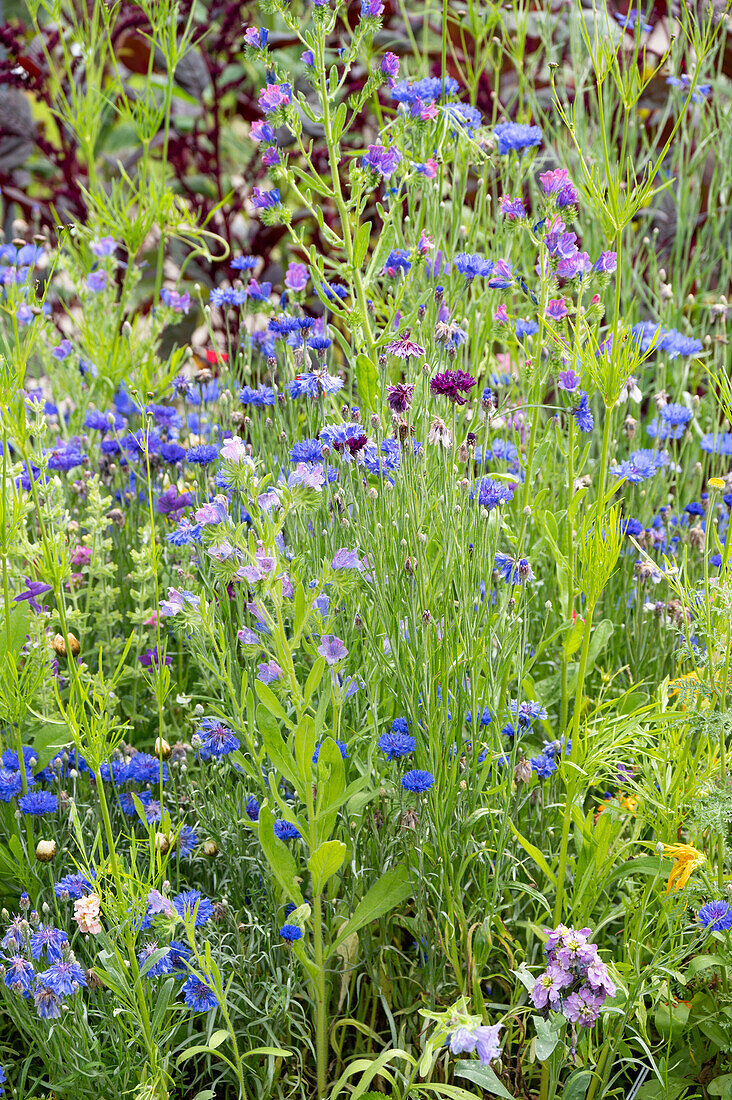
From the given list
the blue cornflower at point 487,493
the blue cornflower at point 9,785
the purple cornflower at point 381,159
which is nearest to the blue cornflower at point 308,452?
the blue cornflower at point 487,493

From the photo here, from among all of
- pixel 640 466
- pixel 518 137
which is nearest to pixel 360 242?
pixel 518 137

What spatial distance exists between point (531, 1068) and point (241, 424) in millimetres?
1196

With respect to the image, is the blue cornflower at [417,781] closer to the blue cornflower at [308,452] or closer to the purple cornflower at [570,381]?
the blue cornflower at [308,452]

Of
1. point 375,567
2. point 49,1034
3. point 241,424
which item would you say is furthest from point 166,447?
point 49,1034

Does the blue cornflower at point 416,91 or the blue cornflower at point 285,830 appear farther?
the blue cornflower at point 416,91

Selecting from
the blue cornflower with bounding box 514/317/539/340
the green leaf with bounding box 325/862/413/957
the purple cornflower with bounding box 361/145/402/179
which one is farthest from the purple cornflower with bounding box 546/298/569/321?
the green leaf with bounding box 325/862/413/957

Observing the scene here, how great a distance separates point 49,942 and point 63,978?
0.06 m

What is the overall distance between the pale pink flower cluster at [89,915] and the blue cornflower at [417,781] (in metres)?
0.41

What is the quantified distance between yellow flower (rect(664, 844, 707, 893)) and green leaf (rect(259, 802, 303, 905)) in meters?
0.49

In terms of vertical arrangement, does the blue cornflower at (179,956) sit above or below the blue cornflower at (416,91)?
below

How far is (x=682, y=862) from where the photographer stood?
138 centimetres

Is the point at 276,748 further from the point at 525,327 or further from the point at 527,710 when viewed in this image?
the point at 525,327

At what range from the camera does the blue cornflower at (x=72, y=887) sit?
4.55ft

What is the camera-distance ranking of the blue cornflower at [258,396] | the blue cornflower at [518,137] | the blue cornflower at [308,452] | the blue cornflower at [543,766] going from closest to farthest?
1. the blue cornflower at [308,452]
2. the blue cornflower at [543,766]
3. the blue cornflower at [258,396]
4. the blue cornflower at [518,137]
